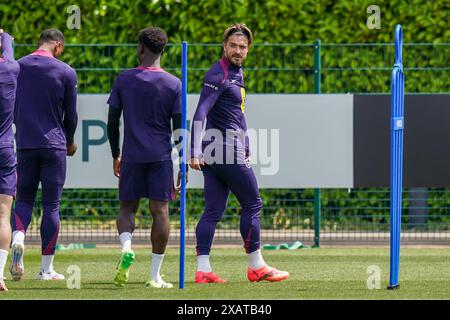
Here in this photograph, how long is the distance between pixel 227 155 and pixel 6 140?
181 cm

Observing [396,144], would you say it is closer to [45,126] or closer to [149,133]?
[149,133]

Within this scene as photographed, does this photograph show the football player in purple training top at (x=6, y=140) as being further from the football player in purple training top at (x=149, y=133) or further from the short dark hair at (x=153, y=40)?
the short dark hair at (x=153, y=40)

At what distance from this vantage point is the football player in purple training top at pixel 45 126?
36.1 ft

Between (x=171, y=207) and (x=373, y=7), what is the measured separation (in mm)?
3448

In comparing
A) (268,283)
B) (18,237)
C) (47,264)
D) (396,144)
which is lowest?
(268,283)

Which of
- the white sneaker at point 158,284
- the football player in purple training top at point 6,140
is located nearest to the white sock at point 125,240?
the white sneaker at point 158,284

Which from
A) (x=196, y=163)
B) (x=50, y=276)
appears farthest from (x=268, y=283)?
(x=50, y=276)

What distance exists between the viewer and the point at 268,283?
35.7ft

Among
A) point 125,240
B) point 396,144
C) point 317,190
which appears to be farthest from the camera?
point 317,190

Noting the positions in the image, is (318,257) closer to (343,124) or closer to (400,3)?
(343,124)

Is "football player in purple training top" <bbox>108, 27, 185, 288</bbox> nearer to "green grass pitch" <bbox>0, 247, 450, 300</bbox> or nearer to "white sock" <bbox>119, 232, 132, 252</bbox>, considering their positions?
"white sock" <bbox>119, 232, 132, 252</bbox>

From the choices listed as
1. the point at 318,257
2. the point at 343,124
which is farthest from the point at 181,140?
the point at 343,124

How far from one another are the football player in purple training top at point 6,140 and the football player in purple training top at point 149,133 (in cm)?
82

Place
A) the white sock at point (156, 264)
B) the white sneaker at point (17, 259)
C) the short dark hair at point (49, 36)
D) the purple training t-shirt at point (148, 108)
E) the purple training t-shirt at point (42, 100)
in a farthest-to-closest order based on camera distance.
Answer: the short dark hair at point (49, 36), the purple training t-shirt at point (42, 100), the white sneaker at point (17, 259), the white sock at point (156, 264), the purple training t-shirt at point (148, 108)
